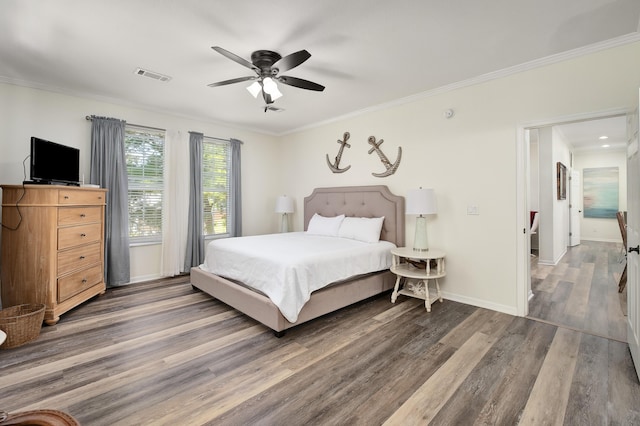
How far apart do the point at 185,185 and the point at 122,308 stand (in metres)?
2.09

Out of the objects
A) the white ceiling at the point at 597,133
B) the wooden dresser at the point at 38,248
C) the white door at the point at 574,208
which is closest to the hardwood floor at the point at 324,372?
the wooden dresser at the point at 38,248

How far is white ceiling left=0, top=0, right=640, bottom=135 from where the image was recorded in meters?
2.13

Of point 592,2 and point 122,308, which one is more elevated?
point 592,2

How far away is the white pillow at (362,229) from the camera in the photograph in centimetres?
391

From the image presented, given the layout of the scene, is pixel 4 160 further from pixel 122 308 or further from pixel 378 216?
pixel 378 216

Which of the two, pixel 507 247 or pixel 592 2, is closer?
pixel 592 2

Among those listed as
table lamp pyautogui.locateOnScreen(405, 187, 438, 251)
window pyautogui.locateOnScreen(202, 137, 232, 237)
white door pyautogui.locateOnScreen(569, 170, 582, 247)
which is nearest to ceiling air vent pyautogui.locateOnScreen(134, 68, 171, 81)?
window pyautogui.locateOnScreen(202, 137, 232, 237)

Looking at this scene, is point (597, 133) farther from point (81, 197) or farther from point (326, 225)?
point (81, 197)

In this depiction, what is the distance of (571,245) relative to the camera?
737 cm

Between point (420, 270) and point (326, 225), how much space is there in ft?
5.21

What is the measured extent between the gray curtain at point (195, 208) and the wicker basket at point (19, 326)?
2.18 metres

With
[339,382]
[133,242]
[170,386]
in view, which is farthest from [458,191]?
[133,242]

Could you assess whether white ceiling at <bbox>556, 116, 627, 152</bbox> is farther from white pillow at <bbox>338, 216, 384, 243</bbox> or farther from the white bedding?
the white bedding

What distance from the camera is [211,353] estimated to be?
7.74ft
